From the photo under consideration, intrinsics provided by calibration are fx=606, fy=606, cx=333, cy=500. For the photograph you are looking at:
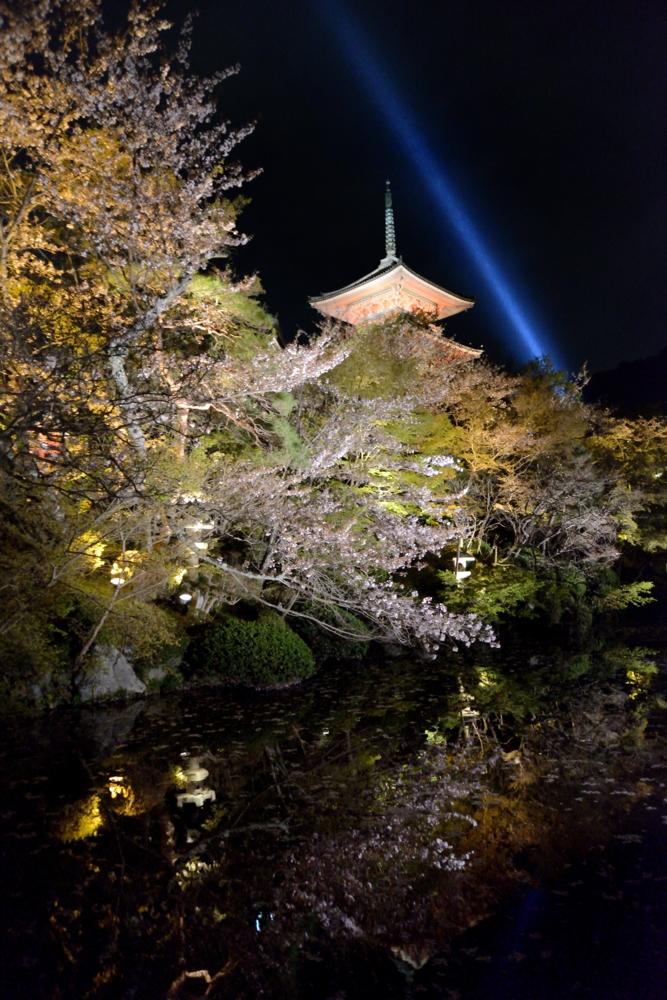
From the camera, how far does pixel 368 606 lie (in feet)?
34.7

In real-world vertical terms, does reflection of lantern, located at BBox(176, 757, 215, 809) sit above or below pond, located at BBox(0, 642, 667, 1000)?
below

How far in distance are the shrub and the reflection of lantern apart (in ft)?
12.5

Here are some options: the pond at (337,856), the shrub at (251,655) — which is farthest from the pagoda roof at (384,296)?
the pond at (337,856)

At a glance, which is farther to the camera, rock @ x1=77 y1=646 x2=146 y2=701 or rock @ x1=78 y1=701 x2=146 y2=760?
rock @ x1=77 y1=646 x2=146 y2=701

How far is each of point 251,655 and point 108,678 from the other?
7.76ft

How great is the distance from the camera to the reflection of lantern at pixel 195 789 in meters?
5.76

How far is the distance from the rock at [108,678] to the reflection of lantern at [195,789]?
3469 mm

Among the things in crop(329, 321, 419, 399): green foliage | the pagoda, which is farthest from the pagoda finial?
crop(329, 321, 419, 399): green foliage

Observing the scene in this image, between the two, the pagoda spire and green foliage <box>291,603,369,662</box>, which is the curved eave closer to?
the pagoda spire

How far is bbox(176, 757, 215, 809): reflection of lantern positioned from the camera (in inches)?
227

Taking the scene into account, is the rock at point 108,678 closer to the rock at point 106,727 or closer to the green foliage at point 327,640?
the rock at point 106,727

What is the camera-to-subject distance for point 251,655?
10.7m

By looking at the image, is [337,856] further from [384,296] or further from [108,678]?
[384,296]

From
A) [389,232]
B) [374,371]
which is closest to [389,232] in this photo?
[389,232]
